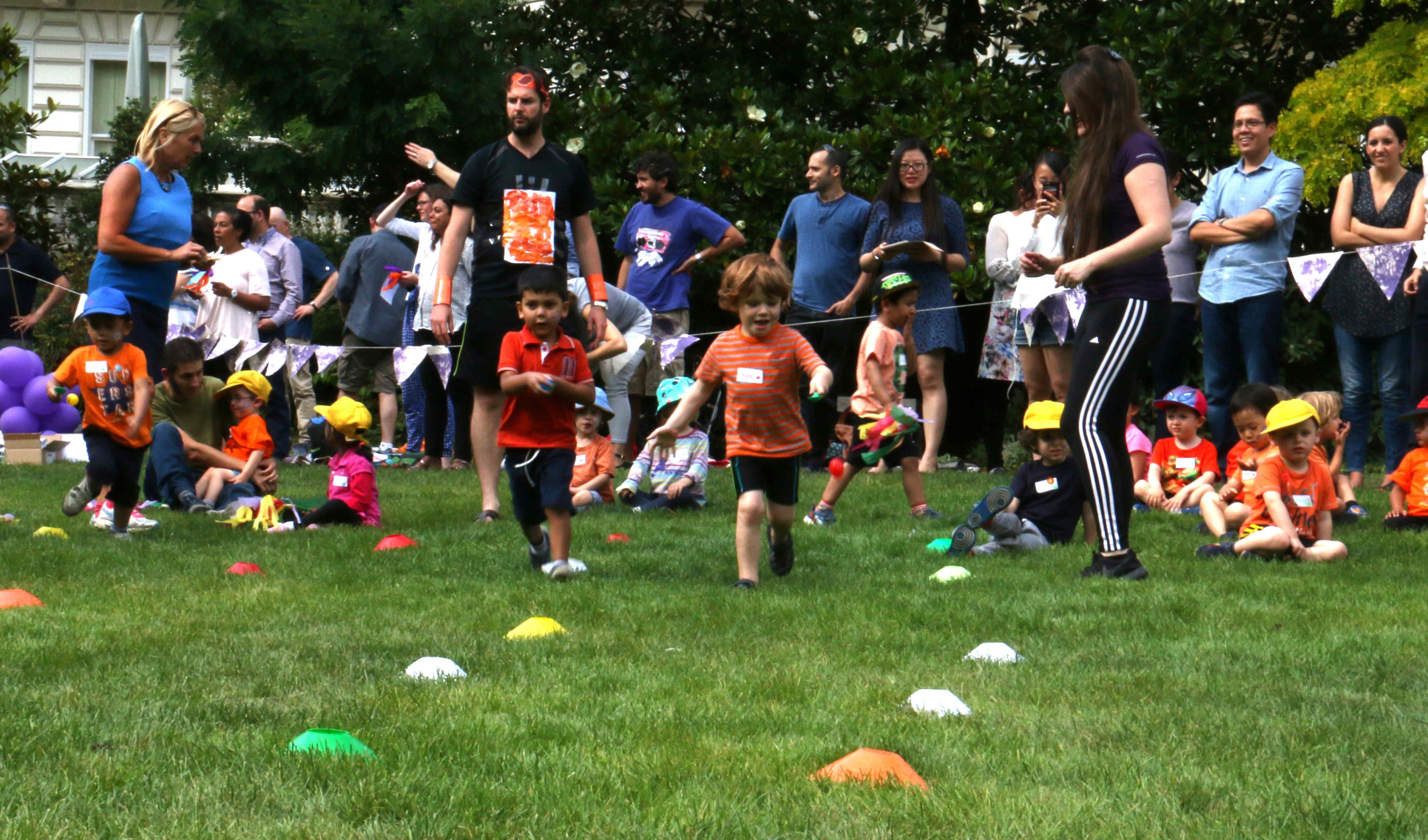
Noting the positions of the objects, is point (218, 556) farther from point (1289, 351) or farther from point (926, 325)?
point (1289, 351)

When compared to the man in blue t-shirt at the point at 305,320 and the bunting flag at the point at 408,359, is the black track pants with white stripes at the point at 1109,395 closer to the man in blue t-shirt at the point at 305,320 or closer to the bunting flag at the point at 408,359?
the bunting flag at the point at 408,359

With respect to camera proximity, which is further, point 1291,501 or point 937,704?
point 1291,501

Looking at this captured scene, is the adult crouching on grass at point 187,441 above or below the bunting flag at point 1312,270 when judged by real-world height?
below

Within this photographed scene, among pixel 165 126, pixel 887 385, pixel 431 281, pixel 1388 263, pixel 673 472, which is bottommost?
pixel 673 472

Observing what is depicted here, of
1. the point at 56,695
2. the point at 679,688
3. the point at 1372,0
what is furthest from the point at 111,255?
the point at 1372,0

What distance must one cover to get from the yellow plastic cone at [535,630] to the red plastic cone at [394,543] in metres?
2.39

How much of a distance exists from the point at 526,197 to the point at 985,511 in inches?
106

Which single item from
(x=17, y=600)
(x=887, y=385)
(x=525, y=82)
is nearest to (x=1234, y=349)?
(x=887, y=385)

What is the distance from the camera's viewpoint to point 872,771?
3418 millimetres

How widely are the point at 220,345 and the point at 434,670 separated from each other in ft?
28.3

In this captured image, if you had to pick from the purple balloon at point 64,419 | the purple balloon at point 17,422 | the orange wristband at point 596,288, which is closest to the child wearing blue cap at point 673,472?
the orange wristband at point 596,288

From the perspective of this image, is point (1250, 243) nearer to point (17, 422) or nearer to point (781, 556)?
point (781, 556)

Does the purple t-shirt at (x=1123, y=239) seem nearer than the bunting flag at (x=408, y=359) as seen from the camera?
Yes

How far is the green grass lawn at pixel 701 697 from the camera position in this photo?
10.4ft
